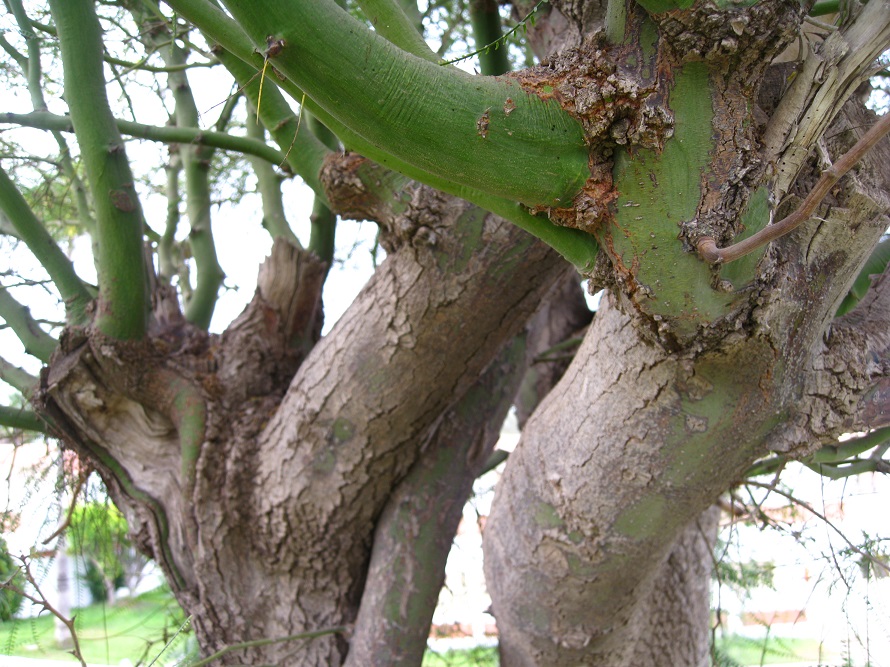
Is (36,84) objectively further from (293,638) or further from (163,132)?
(293,638)

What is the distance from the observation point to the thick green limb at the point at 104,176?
4.70 ft

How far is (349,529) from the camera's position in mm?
1742

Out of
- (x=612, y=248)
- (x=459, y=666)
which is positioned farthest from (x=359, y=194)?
(x=459, y=666)

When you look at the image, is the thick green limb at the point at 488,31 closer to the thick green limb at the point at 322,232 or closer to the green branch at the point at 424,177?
the thick green limb at the point at 322,232

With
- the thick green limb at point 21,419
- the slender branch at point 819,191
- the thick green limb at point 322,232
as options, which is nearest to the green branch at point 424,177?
the slender branch at point 819,191

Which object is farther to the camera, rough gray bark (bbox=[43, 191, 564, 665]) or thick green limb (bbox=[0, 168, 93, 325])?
thick green limb (bbox=[0, 168, 93, 325])

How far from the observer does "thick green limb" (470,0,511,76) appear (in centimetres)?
170

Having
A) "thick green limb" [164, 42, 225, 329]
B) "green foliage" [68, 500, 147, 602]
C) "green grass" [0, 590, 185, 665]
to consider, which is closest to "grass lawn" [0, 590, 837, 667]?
"green grass" [0, 590, 185, 665]

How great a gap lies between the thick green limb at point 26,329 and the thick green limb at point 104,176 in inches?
9.5

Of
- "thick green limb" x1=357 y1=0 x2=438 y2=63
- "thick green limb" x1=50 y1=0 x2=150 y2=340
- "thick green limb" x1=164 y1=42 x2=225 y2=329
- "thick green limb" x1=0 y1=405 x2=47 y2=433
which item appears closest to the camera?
"thick green limb" x1=357 y1=0 x2=438 y2=63

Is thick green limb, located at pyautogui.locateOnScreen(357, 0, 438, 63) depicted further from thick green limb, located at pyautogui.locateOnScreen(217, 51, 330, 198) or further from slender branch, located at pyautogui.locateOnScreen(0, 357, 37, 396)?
slender branch, located at pyautogui.locateOnScreen(0, 357, 37, 396)

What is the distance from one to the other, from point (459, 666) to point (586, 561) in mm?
1375

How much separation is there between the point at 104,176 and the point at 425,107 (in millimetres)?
1027

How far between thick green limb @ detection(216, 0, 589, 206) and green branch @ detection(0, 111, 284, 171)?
81cm
